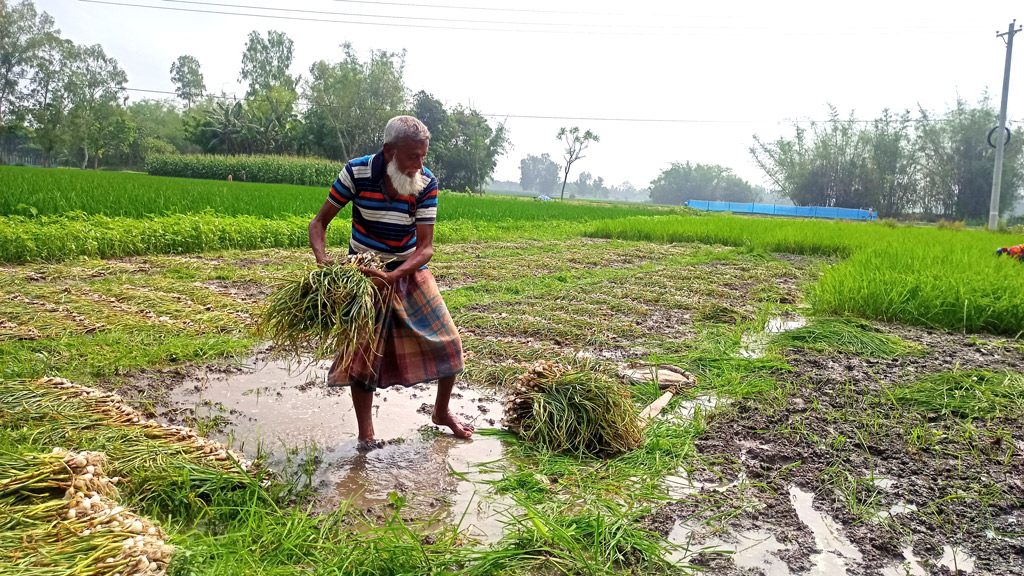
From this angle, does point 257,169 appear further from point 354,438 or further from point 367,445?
point 367,445

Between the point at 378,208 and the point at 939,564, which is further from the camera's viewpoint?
the point at 378,208

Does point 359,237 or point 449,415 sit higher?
point 359,237

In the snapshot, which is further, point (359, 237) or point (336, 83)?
point (336, 83)

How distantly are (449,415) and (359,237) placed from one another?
0.96 m

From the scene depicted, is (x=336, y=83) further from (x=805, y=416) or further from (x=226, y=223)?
(x=805, y=416)

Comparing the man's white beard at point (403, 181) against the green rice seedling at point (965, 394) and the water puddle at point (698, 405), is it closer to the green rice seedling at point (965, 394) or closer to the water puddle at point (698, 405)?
the water puddle at point (698, 405)

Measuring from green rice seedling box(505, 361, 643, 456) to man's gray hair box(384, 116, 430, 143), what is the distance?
129 cm

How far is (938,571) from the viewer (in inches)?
77.9

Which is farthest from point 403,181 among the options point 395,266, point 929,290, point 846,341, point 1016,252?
point 1016,252

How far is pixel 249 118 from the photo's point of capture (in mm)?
41281

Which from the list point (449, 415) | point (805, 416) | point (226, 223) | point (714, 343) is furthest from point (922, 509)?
point (226, 223)

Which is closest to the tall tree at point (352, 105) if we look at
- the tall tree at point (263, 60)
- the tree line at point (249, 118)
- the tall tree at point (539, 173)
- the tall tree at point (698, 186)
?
the tree line at point (249, 118)

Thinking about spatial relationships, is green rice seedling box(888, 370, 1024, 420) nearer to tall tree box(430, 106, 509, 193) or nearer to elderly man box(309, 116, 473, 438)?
elderly man box(309, 116, 473, 438)

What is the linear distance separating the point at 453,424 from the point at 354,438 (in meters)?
0.48
